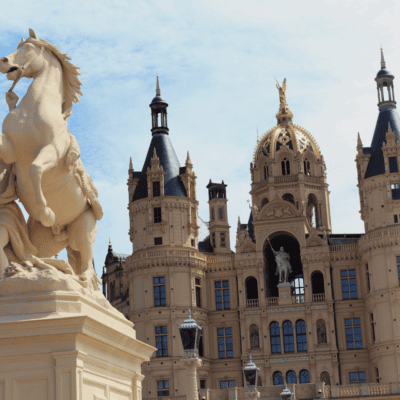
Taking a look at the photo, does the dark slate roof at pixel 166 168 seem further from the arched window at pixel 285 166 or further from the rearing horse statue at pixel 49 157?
the rearing horse statue at pixel 49 157

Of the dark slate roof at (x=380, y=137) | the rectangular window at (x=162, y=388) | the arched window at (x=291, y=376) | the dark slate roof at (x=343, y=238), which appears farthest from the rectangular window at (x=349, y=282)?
the rectangular window at (x=162, y=388)

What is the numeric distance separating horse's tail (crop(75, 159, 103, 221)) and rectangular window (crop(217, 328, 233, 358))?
153 feet

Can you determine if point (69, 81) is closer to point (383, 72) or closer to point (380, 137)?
point (380, 137)

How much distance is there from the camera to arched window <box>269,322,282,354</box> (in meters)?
51.7

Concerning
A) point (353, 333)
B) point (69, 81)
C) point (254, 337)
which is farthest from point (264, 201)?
point (69, 81)

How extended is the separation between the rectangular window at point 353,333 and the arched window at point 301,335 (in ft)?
8.86

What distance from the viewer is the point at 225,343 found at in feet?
175

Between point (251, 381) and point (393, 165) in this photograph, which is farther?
point (393, 165)

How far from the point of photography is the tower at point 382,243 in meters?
48.9

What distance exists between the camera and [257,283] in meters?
53.0

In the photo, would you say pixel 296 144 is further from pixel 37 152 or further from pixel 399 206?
pixel 37 152

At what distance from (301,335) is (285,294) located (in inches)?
108

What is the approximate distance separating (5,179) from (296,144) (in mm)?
51286

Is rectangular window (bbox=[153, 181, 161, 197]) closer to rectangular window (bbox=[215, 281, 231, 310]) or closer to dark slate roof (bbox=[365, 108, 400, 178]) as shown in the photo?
rectangular window (bbox=[215, 281, 231, 310])
